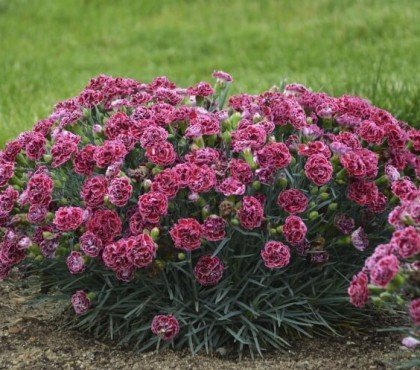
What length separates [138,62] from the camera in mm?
9438

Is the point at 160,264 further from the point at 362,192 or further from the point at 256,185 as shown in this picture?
the point at 362,192

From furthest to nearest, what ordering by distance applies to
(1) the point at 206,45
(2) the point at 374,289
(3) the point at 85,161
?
(1) the point at 206,45
(3) the point at 85,161
(2) the point at 374,289

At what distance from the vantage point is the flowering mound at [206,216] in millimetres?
3229

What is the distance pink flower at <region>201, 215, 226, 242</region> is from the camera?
10.5ft

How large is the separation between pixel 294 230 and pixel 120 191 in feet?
2.30

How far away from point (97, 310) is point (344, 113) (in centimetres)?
144

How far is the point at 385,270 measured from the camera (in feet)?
8.61

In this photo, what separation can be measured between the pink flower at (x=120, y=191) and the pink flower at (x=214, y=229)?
32 centimetres

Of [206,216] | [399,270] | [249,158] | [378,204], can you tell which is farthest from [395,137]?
[399,270]

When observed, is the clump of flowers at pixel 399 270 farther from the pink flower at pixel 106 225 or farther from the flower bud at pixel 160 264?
the pink flower at pixel 106 225

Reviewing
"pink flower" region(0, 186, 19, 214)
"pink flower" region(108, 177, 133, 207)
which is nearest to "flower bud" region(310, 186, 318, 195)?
"pink flower" region(108, 177, 133, 207)

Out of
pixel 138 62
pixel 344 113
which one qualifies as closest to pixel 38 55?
pixel 138 62

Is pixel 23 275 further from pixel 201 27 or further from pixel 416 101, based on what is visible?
pixel 201 27

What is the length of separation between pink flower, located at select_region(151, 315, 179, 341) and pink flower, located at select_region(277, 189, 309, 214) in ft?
2.09
